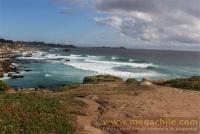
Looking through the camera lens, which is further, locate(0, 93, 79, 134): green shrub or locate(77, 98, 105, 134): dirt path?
locate(77, 98, 105, 134): dirt path

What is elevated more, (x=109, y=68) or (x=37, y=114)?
(x=37, y=114)

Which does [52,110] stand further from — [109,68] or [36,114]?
[109,68]

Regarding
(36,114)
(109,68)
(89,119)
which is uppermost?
(36,114)

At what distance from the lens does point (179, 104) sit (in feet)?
63.7

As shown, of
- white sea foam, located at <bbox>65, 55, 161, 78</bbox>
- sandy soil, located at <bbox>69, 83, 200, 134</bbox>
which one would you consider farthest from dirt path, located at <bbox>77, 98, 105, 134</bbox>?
white sea foam, located at <bbox>65, 55, 161, 78</bbox>

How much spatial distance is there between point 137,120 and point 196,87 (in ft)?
42.1

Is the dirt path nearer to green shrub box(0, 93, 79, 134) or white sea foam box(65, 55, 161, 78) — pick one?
green shrub box(0, 93, 79, 134)

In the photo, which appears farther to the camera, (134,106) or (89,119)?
(134,106)

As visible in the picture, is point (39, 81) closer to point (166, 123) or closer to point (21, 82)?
point (21, 82)

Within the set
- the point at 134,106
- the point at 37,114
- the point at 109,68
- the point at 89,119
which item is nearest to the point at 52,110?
the point at 37,114

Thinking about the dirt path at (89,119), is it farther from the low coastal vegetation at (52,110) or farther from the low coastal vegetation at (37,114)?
the low coastal vegetation at (37,114)

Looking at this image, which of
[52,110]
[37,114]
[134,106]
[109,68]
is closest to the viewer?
[37,114]

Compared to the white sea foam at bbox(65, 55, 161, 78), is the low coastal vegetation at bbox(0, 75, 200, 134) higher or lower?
higher

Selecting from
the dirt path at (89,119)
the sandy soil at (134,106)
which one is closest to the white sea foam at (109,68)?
the sandy soil at (134,106)
